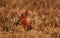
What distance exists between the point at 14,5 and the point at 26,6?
26 cm

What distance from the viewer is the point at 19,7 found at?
6520mm

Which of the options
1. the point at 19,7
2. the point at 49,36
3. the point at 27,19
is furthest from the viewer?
the point at 19,7

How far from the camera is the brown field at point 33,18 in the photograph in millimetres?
5504

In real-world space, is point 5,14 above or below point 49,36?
above

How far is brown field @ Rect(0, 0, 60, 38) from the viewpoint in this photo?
5.50 meters

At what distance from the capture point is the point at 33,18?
612 cm

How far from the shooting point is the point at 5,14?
20.3ft

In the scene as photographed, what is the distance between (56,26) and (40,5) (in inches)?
35.9

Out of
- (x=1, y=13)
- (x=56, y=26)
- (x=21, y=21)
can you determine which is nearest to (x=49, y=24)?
(x=56, y=26)

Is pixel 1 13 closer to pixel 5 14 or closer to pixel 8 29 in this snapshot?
pixel 5 14

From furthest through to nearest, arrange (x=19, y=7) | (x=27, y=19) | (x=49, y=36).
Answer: (x=19, y=7), (x=27, y=19), (x=49, y=36)

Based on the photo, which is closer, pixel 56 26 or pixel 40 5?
pixel 56 26

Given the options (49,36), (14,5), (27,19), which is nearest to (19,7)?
(14,5)

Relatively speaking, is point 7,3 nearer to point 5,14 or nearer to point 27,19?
point 5,14
